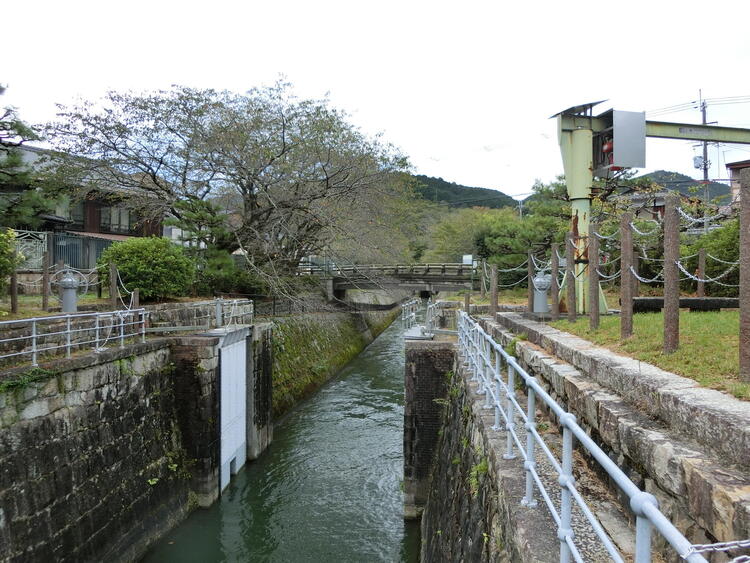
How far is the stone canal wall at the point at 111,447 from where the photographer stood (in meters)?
6.41

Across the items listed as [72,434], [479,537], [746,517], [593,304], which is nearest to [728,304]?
[593,304]

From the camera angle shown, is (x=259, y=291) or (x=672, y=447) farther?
(x=259, y=291)

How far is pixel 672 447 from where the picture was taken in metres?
2.67

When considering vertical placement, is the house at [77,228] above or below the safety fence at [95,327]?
above

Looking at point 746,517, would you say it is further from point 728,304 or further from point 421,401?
point 421,401

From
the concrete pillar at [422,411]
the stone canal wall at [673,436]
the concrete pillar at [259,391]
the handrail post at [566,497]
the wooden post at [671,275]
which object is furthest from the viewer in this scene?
the concrete pillar at [259,391]

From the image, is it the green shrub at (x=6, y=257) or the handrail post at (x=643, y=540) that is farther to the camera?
the green shrub at (x=6, y=257)

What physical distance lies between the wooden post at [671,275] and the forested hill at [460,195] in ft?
232

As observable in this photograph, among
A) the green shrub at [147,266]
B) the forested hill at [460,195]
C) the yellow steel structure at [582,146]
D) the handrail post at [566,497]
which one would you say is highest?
the forested hill at [460,195]

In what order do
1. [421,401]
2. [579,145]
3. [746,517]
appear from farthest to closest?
[421,401] < [579,145] < [746,517]

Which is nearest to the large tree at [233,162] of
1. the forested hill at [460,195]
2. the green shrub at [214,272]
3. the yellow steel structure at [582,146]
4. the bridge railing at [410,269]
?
the green shrub at [214,272]

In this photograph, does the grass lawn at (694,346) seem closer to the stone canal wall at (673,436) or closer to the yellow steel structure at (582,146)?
the stone canal wall at (673,436)

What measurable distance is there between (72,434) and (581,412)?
23.3 feet

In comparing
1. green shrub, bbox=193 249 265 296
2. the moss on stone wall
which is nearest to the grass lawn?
the moss on stone wall
